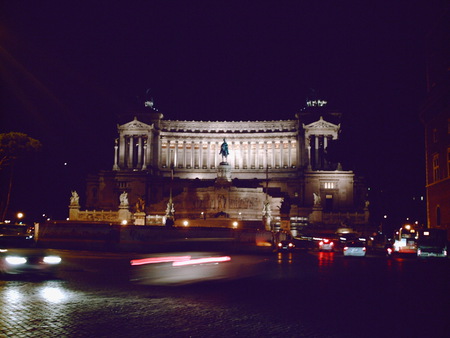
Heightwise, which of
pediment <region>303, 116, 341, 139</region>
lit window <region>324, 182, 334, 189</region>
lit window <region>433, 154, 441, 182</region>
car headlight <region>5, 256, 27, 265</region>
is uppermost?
pediment <region>303, 116, 341, 139</region>

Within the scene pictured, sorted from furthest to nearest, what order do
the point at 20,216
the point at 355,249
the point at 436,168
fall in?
the point at 20,216 < the point at 436,168 < the point at 355,249

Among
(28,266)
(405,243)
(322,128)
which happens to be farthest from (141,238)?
(322,128)

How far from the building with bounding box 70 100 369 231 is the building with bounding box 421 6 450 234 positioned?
24567mm

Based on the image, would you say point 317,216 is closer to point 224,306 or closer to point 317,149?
point 317,149

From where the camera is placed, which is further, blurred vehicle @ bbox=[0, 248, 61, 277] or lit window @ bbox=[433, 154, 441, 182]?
lit window @ bbox=[433, 154, 441, 182]

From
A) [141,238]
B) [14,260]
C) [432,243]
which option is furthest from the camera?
[141,238]

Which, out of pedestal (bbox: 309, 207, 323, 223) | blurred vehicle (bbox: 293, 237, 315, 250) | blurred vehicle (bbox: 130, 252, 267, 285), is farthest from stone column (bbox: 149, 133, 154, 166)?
blurred vehicle (bbox: 130, 252, 267, 285)

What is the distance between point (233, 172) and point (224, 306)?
308 feet

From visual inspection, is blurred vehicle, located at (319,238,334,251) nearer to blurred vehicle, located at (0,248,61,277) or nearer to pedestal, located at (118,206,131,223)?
blurred vehicle, located at (0,248,61,277)

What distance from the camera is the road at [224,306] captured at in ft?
34.7

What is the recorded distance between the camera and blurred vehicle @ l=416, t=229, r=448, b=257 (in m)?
37.0

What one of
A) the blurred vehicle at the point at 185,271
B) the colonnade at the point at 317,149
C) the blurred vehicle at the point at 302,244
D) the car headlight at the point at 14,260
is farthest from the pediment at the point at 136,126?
the car headlight at the point at 14,260

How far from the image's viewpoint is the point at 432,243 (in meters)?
37.3

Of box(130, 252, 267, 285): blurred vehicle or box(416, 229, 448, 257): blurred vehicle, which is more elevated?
box(416, 229, 448, 257): blurred vehicle
